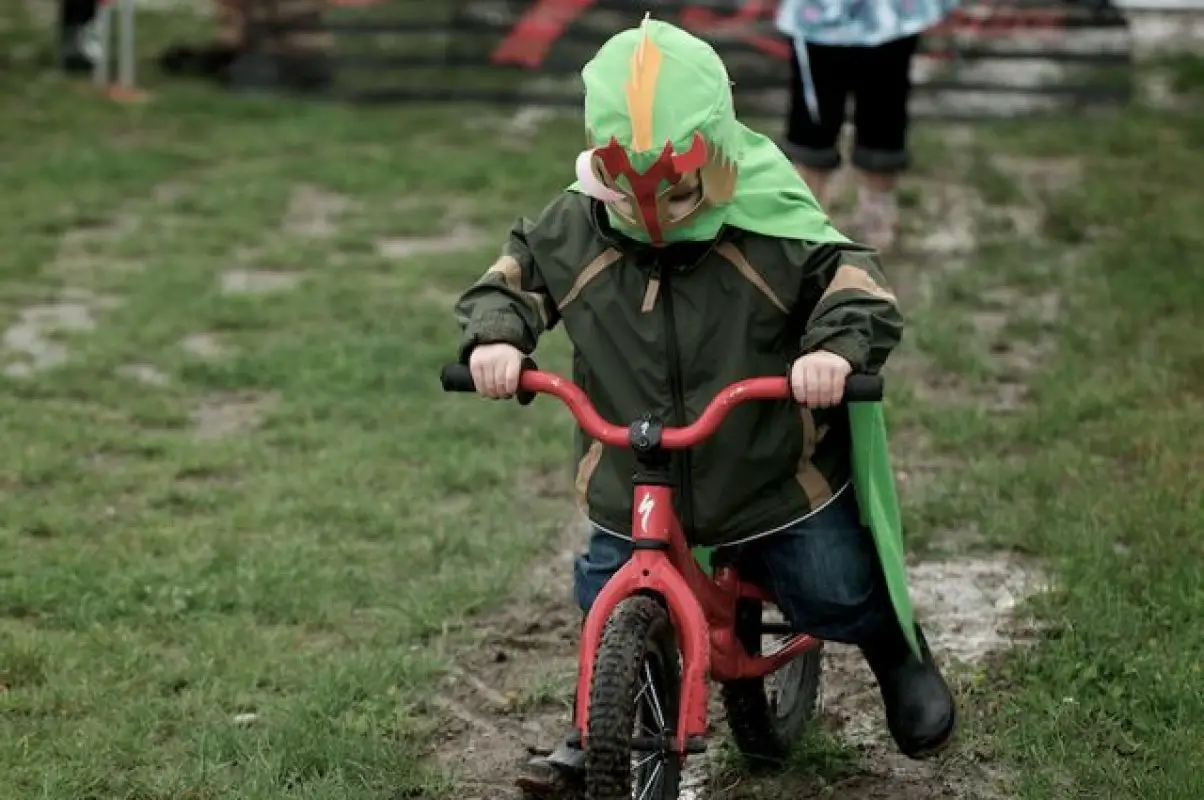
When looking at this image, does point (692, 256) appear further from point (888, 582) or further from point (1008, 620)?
point (1008, 620)

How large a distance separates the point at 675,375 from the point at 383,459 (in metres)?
2.61

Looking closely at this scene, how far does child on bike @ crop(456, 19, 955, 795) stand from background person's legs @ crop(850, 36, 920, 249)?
380 centimetres

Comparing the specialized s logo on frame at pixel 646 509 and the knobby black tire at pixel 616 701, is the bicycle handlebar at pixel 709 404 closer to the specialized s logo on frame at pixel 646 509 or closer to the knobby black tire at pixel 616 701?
the specialized s logo on frame at pixel 646 509

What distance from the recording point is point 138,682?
435cm

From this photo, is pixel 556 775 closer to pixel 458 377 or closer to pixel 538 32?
pixel 458 377

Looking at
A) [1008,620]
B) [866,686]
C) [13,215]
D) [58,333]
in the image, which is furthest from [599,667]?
[13,215]

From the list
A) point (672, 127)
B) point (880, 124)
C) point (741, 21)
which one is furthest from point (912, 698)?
point (741, 21)

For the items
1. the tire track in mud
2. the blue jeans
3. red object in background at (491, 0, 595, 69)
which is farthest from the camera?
red object in background at (491, 0, 595, 69)

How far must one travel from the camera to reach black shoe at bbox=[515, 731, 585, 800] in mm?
3602

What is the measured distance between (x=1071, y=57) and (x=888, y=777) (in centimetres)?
773

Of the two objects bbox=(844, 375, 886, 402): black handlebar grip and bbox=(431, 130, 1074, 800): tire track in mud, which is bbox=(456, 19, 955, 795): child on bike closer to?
bbox=(844, 375, 886, 402): black handlebar grip

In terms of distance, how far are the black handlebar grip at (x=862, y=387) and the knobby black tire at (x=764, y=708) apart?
0.68 metres

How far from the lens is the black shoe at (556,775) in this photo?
360cm

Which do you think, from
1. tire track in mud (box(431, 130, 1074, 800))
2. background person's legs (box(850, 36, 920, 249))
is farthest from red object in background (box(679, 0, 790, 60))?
tire track in mud (box(431, 130, 1074, 800))
